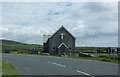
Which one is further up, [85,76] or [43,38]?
[43,38]

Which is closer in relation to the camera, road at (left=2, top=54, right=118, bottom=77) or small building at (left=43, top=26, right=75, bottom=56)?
road at (left=2, top=54, right=118, bottom=77)

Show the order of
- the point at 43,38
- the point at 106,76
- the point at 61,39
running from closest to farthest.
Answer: the point at 106,76, the point at 61,39, the point at 43,38

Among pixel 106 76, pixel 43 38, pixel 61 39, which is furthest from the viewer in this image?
pixel 43 38

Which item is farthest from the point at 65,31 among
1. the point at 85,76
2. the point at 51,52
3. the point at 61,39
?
the point at 85,76

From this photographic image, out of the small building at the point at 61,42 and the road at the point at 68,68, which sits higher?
the small building at the point at 61,42

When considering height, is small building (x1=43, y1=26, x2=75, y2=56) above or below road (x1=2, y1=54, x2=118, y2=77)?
above

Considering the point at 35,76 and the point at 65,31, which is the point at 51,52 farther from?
the point at 35,76

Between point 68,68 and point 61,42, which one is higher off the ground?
point 61,42

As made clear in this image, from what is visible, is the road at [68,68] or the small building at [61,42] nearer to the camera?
the road at [68,68]

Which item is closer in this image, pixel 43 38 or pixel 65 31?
pixel 65 31

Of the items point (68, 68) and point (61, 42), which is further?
point (61, 42)

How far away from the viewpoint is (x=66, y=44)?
228ft

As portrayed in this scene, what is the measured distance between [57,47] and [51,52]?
215cm

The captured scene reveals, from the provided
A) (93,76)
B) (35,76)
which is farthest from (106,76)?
(35,76)
